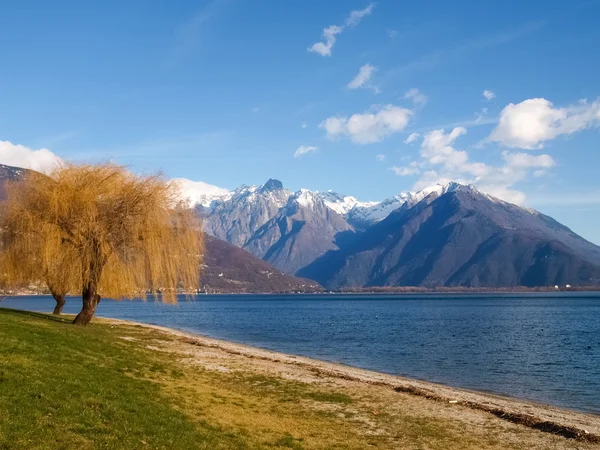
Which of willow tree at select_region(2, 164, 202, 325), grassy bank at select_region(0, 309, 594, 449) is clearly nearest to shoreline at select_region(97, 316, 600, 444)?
grassy bank at select_region(0, 309, 594, 449)

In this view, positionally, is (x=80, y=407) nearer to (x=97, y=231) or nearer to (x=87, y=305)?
(x=97, y=231)

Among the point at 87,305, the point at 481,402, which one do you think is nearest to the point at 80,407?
the point at 481,402

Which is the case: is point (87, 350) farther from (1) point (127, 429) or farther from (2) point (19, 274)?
(2) point (19, 274)

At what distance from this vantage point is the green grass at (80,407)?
48.1ft

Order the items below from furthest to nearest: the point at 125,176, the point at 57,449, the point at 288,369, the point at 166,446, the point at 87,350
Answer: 1. the point at 125,176
2. the point at 288,369
3. the point at 87,350
4. the point at 166,446
5. the point at 57,449

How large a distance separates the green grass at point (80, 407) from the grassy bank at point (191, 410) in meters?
0.04

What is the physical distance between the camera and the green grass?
14672mm

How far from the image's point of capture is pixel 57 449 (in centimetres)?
1372

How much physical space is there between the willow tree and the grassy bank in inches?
461

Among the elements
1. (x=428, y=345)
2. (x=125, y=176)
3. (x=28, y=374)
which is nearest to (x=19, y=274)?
(x=125, y=176)

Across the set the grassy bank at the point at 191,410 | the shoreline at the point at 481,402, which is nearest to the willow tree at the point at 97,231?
the shoreline at the point at 481,402

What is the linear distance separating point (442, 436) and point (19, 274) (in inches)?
1390

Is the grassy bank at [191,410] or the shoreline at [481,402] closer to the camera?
the grassy bank at [191,410]

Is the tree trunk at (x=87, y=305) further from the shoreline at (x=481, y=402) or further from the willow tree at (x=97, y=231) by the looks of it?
the shoreline at (x=481, y=402)
